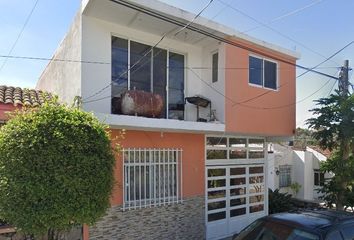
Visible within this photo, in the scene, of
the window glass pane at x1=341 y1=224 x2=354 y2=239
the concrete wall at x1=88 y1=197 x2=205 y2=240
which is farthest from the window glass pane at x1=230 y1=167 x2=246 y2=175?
the window glass pane at x1=341 y1=224 x2=354 y2=239

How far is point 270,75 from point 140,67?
479 cm

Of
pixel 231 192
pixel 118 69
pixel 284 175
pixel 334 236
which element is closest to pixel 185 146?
pixel 231 192

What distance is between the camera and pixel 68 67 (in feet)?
29.5

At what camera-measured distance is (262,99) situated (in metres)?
11.0

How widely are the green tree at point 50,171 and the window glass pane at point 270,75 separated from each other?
7.35m

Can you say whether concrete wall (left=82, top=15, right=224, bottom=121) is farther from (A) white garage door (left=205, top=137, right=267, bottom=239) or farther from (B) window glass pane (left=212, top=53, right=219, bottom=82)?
(A) white garage door (left=205, top=137, right=267, bottom=239)

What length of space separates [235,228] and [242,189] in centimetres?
140

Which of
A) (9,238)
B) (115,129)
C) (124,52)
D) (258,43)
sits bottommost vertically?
→ (9,238)

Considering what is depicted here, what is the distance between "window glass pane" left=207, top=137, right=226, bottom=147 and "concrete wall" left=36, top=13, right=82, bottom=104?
15.1 feet

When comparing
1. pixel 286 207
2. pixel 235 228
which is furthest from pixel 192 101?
pixel 286 207

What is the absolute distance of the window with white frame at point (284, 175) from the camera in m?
24.9

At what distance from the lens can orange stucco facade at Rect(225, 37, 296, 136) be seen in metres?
10.1

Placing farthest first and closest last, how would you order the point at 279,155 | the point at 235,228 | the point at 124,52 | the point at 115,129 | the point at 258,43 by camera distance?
1. the point at 279,155
2. the point at 235,228
3. the point at 258,43
4. the point at 124,52
5. the point at 115,129

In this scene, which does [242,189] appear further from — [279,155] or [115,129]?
[279,155]
